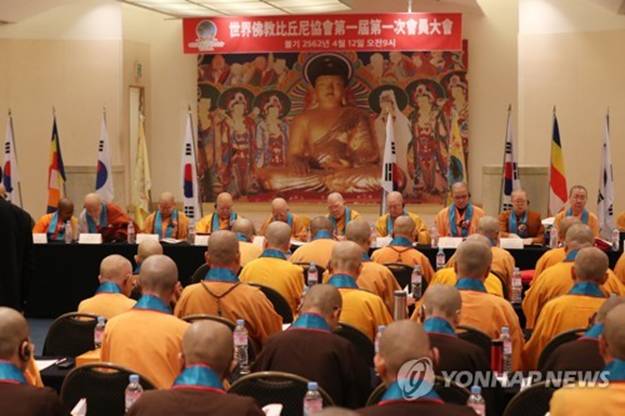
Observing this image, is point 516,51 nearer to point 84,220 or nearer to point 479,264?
point 84,220

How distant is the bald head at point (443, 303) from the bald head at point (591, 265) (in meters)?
1.35

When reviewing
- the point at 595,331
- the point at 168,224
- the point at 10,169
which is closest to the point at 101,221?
the point at 168,224

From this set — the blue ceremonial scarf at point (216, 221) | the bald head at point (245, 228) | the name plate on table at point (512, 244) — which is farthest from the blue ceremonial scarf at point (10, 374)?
the blue ceremonial scarf at point (216, 221)

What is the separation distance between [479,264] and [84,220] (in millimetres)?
7509

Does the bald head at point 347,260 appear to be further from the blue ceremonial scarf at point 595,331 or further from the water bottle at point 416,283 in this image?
the blue ceremonial scarf at point 595,331

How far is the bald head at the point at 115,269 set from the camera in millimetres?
6984

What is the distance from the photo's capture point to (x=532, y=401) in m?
4.70

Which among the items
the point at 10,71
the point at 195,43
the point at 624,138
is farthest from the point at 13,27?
the point at 624,138

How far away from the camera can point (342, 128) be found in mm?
17219

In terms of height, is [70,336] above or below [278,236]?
below

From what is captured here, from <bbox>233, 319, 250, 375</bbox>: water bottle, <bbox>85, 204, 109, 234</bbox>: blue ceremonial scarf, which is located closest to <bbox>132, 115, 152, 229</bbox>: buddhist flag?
<bbox>85, 204, 109, 234</bbox>: blue ceremonial scarf

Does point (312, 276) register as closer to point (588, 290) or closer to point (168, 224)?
point (588, 290)

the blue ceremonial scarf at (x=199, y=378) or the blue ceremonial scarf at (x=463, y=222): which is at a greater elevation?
the blue ceremonial scarf at (x=199, y=378)

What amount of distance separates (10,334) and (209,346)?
88 cm
